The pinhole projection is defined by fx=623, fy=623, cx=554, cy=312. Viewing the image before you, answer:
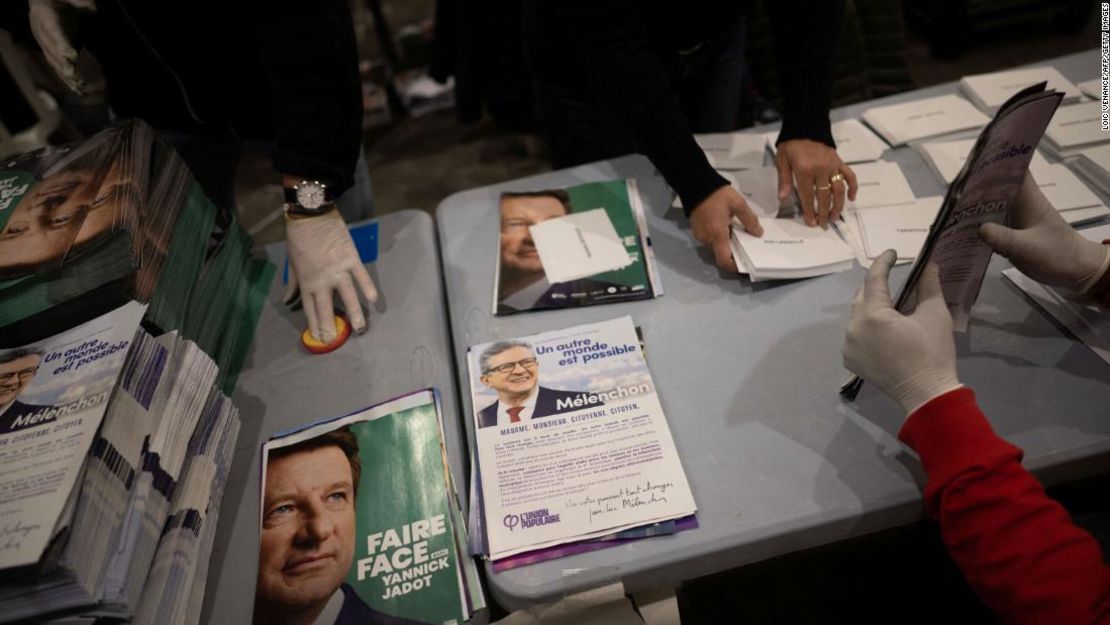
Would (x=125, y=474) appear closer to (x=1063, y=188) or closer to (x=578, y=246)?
(x=578, y=246)

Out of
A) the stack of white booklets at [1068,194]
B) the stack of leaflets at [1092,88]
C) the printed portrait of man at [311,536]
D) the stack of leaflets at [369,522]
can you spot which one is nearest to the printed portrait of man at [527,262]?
the stack of leaflets at [369,522]

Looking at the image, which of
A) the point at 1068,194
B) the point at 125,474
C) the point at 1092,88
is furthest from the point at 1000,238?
the point at 125,474

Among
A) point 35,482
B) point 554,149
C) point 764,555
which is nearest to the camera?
point 35,482

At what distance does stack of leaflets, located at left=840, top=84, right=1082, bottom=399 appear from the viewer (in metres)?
0.55

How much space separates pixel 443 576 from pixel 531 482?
134 millimetres

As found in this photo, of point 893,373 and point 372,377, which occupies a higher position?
point 893,373

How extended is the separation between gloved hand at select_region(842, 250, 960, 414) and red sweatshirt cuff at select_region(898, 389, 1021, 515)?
0.05ft

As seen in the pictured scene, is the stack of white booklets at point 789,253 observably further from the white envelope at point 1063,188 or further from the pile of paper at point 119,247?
the pile of paper at point 119,247

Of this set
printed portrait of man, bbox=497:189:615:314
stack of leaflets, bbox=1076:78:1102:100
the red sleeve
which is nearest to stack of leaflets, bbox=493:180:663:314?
printed portrait of man, bbox=497:189:615:314

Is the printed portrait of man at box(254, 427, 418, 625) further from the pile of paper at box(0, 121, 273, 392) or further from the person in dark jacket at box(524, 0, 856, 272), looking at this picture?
the person in dark jacket at box(524, 0, 856, 272)

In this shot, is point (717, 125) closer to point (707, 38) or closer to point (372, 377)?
point (707, 38)

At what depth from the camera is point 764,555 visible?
65 centimetres

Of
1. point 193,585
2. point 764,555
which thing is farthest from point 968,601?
point 193,585

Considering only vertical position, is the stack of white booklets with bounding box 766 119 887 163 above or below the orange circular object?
above
